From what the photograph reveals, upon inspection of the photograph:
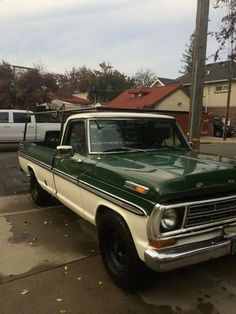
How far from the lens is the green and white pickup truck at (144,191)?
3.37 m

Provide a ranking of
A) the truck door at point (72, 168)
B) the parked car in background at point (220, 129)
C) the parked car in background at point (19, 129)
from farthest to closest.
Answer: the parked car in background at point (220, 129), the parked car in background at point (19, 129), the truck door at point (72, 168)

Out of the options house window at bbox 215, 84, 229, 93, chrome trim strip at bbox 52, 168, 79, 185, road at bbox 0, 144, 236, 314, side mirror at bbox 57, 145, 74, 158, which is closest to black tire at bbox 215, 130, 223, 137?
house window at bbox 215, 84, 229, 93

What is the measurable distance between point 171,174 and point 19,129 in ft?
45.6

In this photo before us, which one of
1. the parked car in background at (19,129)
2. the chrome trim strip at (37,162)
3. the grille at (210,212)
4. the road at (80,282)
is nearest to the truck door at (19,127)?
the parked car in background at (19,129)

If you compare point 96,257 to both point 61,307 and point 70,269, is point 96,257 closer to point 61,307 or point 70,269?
point 70,269

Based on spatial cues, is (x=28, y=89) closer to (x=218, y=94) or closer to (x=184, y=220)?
(x=218, y=94)

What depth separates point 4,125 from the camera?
53.4ft

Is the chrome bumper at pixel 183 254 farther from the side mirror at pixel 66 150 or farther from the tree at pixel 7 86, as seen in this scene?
the tree at pixel 7 86

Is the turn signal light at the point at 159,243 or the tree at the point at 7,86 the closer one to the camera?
the turn signal light at the point at 159,243

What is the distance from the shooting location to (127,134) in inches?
200

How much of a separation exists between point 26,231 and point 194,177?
129 inches

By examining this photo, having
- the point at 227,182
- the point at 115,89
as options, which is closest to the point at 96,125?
the point at 227,182

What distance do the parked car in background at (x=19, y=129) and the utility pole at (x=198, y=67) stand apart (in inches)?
399

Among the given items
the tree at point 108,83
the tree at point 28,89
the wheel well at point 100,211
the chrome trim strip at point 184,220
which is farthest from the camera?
the tree at point 108,83
